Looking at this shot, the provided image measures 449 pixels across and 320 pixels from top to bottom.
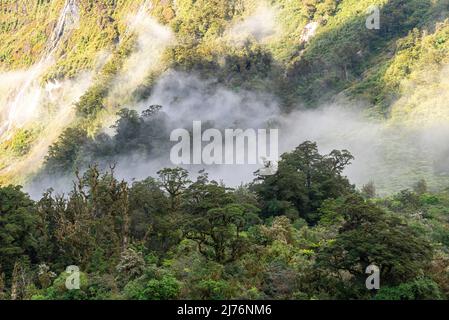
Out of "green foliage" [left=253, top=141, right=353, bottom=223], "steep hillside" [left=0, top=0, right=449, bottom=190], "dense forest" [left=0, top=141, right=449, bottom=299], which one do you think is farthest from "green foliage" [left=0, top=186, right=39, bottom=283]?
"steep hillside" [left=0, top=0, right=449, bottom=190]

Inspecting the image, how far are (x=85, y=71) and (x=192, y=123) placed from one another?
175 feet

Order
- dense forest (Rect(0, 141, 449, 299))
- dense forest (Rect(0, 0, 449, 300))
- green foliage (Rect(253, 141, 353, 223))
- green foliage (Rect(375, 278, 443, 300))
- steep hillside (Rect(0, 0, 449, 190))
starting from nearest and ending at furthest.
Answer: green foliage (Rect(375, 278, 443, 300)), dense forest (Rect(0, 141, 449, 299)), dense forest (Rect(0, 0, 449, 300)), green foliage (Rect(253, 141, 353, 223)), steep hillside (Rect(0, 0, 449, 190))

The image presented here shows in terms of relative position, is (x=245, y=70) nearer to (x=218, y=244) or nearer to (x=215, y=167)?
(x=215, y=167)

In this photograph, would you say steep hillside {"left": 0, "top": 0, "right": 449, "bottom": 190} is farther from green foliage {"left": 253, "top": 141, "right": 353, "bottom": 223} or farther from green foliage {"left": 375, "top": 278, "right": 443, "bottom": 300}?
green foliage {"left": 375, "top": 278, "right": 443, "bottom": 300}

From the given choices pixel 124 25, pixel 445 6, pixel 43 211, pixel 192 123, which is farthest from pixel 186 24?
pixel 43 211

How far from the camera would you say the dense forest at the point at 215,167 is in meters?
19.8

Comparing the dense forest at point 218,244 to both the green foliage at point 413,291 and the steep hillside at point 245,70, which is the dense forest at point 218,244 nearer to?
the green foliage at point 413,291

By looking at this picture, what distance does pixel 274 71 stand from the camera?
84.4m

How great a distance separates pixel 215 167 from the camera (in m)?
63.2

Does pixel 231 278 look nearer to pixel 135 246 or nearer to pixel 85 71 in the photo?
pixel 135 246

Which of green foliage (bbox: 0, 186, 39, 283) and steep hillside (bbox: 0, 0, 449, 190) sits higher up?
steep hillside (bbox: 0, 0, 449, 190)

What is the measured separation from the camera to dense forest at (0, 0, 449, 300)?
19766 millimetres

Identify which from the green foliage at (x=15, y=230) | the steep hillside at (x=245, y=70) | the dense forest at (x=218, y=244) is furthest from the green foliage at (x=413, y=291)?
the steep hillside at (x=245, y=70)

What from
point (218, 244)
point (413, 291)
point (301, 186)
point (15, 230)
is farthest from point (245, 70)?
point (413, 291)
